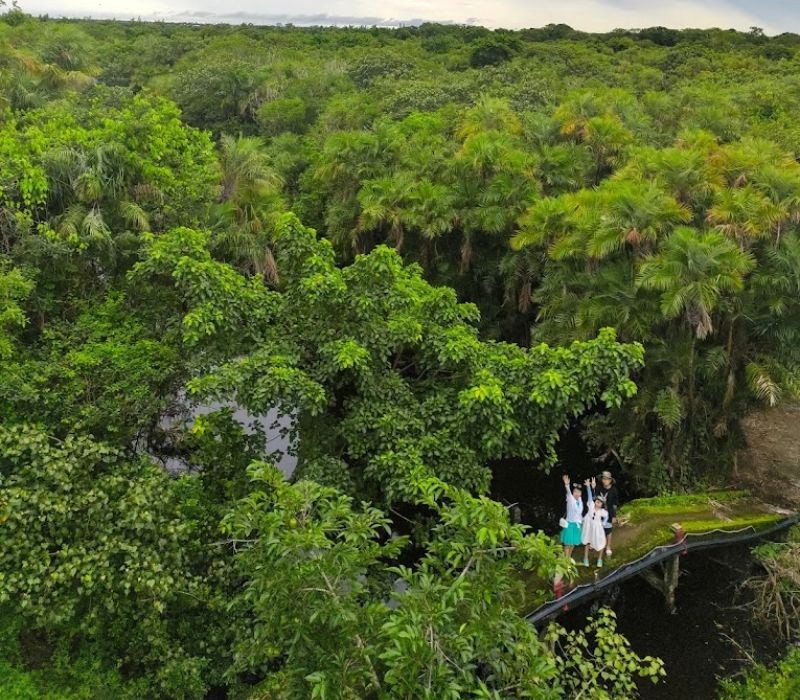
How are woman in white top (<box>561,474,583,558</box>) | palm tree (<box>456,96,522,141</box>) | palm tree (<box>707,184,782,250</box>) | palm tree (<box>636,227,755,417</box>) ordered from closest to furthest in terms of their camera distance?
1. woman in white top (<box>561,474,583,558</box>)
2. palm tree (<box>636,227,755,417</box>)
3. palm tree (<box>707,184,782,250</box>)
4. palm tree (<box>456,96,522,141</box>)

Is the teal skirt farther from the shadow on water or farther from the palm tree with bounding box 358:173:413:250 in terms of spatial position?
the palm tree with bounding box 358:173:413:250

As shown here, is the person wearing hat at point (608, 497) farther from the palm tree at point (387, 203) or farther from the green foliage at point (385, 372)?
the palm tree at point (387, 203)

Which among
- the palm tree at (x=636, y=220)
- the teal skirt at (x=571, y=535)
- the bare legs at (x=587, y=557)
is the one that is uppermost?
the palm tree at (x=636, y=220)

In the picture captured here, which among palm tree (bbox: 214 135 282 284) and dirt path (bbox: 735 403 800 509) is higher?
palm tree (bbox: 214 135 282 284)

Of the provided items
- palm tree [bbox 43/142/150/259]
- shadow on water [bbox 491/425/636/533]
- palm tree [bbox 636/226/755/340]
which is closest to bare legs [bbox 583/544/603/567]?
shadow on water [bbox 491/425/636/533]

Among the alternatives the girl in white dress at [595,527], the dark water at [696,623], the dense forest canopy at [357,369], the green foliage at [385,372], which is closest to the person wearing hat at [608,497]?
the girl in white dress at [595,527]
